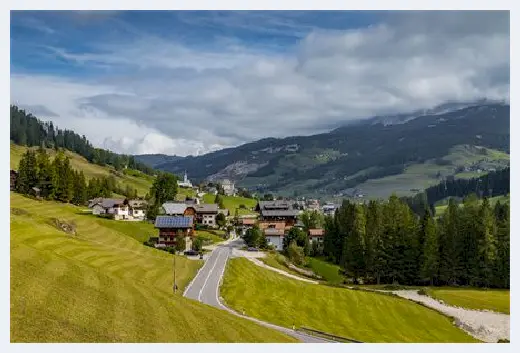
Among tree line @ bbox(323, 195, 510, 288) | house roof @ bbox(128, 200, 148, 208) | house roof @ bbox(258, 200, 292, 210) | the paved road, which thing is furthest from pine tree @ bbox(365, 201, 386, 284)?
house roof @ bbox(128, 200, 148, 208)

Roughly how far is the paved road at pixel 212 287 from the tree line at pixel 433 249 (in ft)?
79.0

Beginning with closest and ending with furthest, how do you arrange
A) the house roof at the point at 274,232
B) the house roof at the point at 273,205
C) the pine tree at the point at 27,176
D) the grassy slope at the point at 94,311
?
1. the grassy slope at the point at 94,311
2. the pine tree at the point at 27,176
3. the house roof at the point at 274,232
4. the house roof at the point at 273,205

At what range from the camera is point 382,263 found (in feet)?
271

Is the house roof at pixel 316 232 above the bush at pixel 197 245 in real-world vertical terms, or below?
above

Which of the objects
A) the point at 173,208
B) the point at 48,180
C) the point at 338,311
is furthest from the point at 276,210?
the point at 338,311

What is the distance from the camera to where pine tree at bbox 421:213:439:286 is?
80.5 m

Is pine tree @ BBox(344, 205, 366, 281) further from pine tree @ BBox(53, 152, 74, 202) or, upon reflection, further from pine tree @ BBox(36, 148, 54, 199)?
pine tree @ BBox(36, 148, 54, 199)

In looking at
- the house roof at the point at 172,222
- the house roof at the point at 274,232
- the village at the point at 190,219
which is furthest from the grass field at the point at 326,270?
the house roof at the point at 172,222

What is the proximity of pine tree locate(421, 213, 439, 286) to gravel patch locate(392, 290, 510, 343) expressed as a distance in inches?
530

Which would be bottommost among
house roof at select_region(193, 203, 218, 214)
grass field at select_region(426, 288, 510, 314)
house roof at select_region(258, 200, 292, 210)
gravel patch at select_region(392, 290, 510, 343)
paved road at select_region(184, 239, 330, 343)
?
gravel patch at select_region(392, 290, 510, 343)

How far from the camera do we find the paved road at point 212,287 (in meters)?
38.9

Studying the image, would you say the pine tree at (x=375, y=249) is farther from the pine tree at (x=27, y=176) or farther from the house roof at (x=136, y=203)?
the pine tree at (x=27, y=176)

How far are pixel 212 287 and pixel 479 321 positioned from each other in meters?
32.2

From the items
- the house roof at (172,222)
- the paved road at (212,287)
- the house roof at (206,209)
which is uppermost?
the house roof at (206,209)
